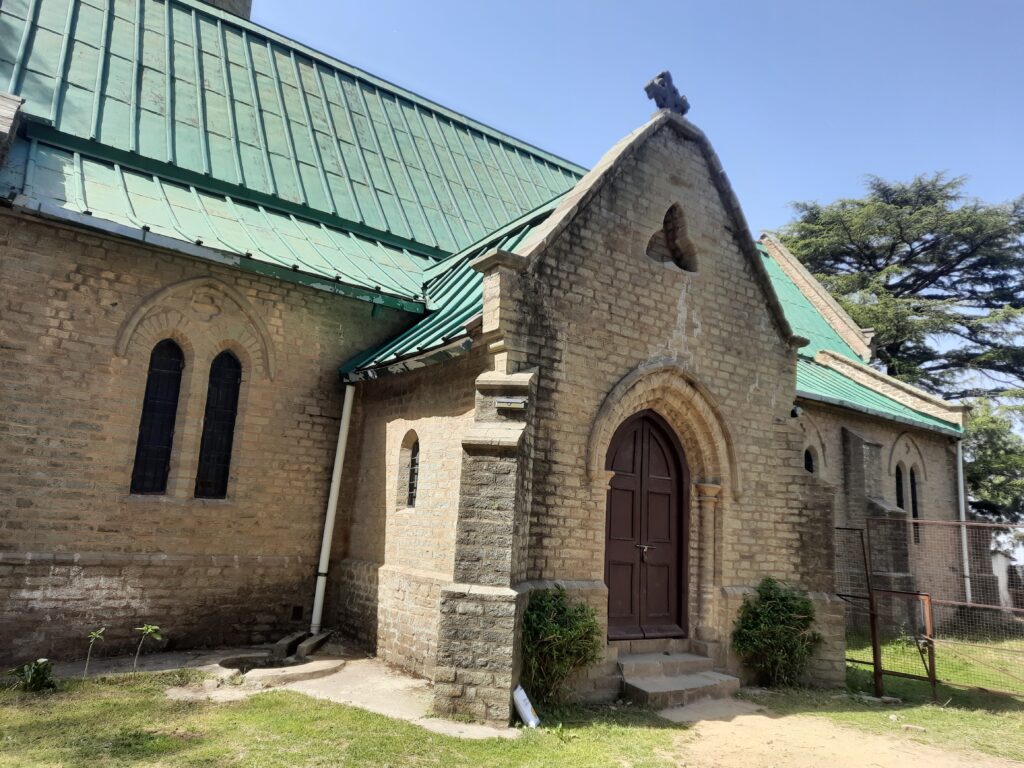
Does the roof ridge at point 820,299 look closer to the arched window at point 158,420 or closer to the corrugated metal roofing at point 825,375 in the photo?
the corrugated metal roofing at point 825,375

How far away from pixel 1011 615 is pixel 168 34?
2065 cm

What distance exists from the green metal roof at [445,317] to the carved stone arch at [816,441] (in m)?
8.58

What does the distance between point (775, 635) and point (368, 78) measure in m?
14.4

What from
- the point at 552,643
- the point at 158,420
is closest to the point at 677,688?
the point at 552,643

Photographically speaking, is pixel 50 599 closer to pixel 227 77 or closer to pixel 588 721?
pixel 588 721

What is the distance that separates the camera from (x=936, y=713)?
893cm

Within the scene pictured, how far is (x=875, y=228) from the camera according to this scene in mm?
28672

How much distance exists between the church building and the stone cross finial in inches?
3.0

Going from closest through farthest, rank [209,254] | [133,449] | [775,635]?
[133,449] → [209,254] → [775,635]

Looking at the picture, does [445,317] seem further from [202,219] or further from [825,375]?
[825,375]

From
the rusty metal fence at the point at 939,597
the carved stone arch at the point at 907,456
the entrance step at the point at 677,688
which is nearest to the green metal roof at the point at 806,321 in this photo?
the carved stone arch at the point at 907,456

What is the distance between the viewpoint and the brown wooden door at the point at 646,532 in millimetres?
9273

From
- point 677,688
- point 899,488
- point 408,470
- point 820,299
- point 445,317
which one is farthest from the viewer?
point 820,299

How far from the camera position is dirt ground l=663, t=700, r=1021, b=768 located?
21.8 feet
